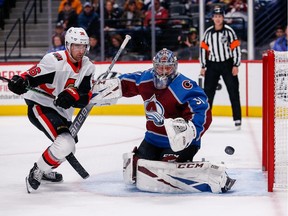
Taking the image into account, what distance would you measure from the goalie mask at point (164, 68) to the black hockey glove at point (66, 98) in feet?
1.56

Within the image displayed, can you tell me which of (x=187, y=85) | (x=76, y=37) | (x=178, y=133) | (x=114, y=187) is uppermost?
(x=76, y=37)

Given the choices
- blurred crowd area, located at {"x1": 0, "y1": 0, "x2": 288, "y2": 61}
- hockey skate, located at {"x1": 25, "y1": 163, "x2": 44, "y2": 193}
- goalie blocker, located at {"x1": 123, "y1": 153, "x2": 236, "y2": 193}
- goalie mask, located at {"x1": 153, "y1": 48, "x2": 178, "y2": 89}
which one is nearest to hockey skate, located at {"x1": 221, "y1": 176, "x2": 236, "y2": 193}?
goalie blocker, located at {"x1": 123, "y1": 153, "x2": 236, "y2": 193}

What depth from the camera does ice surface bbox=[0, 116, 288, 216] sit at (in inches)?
159

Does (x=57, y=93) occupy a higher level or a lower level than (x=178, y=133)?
higher

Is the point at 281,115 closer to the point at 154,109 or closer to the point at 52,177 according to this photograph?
the point at 154,109

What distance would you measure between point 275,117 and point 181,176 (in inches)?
26.8

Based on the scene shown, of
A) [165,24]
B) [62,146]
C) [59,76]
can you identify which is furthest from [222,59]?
[62,146]

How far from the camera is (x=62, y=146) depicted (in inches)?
177

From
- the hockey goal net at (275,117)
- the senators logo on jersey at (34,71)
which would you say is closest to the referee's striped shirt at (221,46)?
the hockey goal net at (275,117)

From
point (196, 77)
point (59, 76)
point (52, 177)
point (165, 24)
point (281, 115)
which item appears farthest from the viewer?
point (165, 24)

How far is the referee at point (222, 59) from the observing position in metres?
7.81

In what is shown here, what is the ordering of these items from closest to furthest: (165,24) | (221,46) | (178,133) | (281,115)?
(178,133)
(281,115)
(221,46)
(165,24)

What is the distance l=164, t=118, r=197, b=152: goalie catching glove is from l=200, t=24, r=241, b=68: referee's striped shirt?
3599 millimetres

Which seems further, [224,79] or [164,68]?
[224,79]
